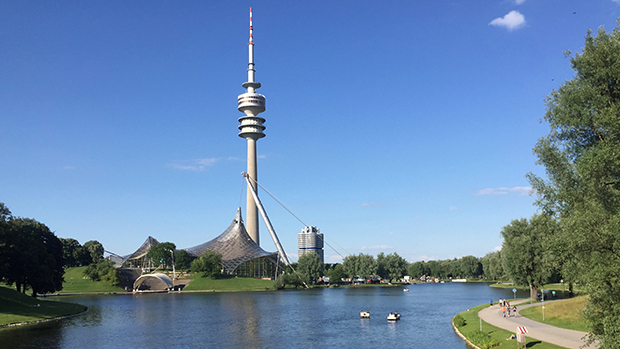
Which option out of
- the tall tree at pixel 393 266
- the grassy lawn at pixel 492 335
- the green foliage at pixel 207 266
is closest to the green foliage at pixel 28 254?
the grassy lawn at pixel 492 335

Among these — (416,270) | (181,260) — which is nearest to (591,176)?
(181,260)

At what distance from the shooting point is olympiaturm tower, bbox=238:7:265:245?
176500 millimetres

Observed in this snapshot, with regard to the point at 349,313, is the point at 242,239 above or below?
above

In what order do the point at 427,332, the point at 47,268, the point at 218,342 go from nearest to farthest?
the point at 218,342
the point at 427,332
the point at 47,268

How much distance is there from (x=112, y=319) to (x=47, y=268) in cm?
1594

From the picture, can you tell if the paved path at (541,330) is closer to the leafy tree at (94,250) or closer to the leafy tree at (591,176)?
the leafy tree at (591,176)

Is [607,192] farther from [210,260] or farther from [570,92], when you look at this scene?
[210,260]

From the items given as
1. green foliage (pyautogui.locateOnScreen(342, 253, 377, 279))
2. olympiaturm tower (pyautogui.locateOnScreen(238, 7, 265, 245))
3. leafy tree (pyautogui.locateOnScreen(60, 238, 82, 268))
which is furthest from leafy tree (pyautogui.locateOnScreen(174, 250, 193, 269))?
green foliage (pyautogui.locateOnScreen(342, 253, 377, 279))

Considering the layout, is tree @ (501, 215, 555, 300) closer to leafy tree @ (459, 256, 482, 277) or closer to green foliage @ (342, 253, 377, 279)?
green foliage @ (342, 253, 377, 279)

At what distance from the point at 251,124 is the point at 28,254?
126570 mm

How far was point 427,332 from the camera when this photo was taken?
39.8 metres

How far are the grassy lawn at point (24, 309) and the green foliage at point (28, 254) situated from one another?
332cm

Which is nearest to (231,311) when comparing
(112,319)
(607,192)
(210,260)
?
(112,319)

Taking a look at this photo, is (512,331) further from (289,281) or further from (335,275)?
(335,275)
